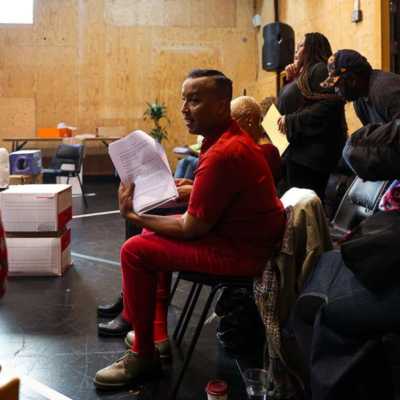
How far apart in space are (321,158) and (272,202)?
112 centimetres

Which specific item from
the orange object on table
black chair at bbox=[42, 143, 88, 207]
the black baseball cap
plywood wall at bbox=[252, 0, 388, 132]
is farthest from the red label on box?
the orange object on table

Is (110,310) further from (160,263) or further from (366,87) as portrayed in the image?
(366,87)

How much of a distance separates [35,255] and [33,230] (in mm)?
159

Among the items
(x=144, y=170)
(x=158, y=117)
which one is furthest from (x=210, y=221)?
(x=158, y=117)

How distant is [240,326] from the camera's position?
2.12 m

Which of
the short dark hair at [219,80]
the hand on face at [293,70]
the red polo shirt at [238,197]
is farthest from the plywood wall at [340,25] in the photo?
the red polo shirt at [238,197]

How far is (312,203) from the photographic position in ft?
5.34

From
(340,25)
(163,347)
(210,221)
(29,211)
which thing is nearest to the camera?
(210,221)

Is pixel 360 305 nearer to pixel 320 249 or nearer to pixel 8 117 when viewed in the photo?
pixel 320 249

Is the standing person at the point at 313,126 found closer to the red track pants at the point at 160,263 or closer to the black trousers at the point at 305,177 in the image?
the black trousers at the point at 305,177

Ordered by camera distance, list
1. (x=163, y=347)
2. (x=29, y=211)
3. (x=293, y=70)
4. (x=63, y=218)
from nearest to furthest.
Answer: (x=163, y=347) → (x=293, y=70) → (x=29, y=211) → (x=63, y=218)

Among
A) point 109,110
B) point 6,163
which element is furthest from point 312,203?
point 109,110

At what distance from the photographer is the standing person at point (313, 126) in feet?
8.70

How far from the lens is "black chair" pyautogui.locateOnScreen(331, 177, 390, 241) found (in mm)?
2068
